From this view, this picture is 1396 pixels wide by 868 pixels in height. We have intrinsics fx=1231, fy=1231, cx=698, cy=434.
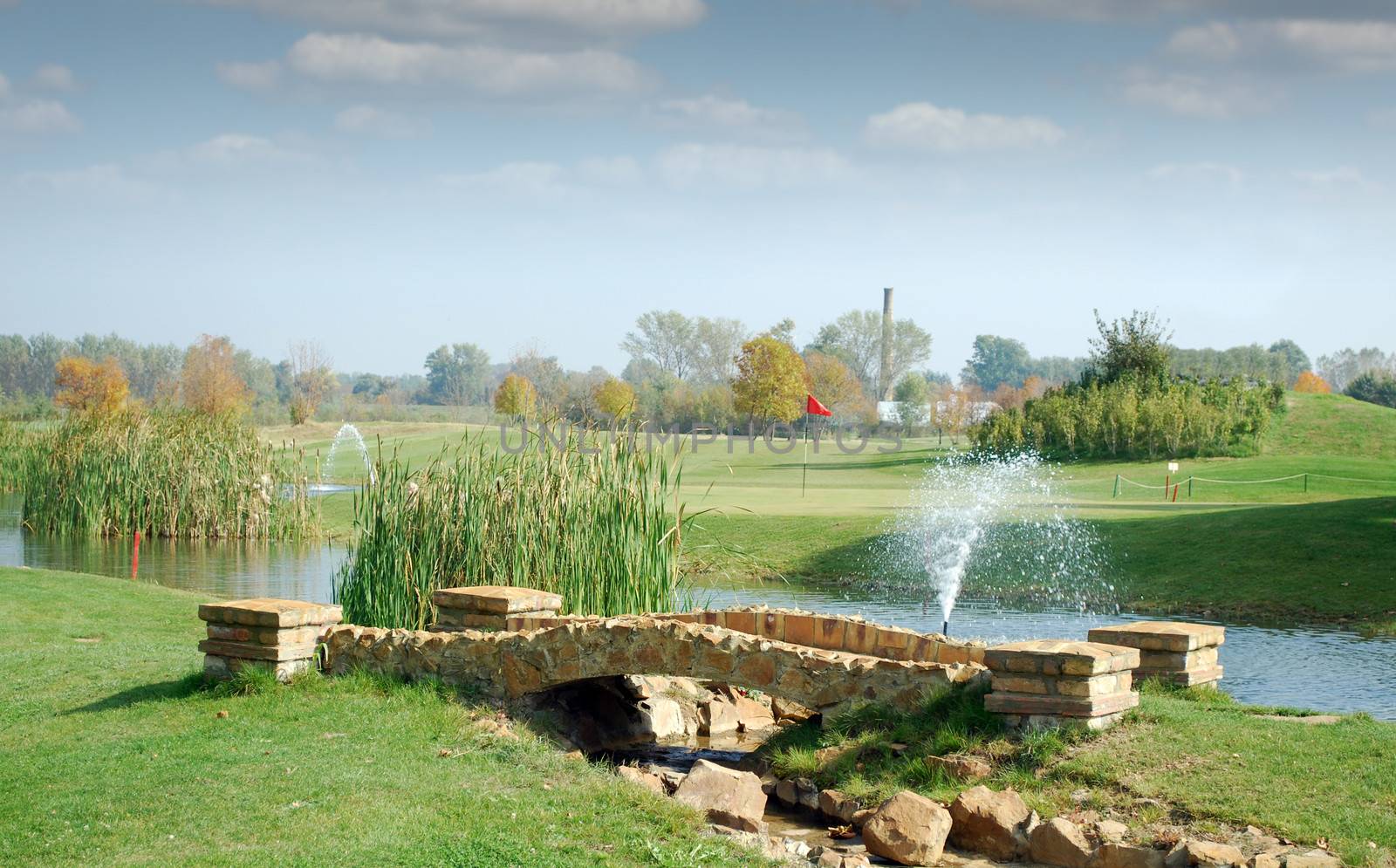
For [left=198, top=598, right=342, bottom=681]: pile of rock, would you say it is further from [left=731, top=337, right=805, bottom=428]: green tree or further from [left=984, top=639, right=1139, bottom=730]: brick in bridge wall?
[left=731, top=337, right=805, bottom=428]: green tree

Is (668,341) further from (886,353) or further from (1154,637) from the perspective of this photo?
(1154,637)

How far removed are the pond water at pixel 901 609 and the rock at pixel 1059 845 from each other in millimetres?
4556

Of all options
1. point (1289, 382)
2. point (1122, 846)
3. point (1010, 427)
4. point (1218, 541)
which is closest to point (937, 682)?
point (1122, 846)

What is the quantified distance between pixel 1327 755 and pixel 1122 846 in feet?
4.57

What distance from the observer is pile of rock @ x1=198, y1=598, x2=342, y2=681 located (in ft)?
27.5

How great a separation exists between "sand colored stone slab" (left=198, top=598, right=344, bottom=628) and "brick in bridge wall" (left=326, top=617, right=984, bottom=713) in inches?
11.9

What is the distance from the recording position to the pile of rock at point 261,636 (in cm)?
838

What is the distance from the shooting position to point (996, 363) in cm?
14488

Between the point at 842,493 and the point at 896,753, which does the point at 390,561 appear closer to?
the point at 896,753

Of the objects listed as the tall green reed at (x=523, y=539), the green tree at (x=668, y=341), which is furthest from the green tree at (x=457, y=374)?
the tall green reed at (x=523, y=539)

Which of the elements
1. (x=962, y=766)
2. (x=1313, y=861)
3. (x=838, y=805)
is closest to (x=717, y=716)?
(x=838, y=805)

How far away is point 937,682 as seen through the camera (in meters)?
7.53

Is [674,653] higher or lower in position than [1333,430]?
lower

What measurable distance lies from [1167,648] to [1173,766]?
1.44 m
